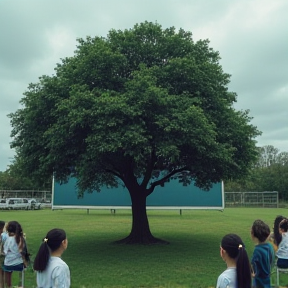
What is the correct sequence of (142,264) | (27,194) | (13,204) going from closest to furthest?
(142,264) < (13,204) < (27,194)

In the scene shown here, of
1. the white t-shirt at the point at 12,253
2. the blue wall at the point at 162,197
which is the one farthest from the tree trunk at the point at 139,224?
the blue wall at the point at 162,197

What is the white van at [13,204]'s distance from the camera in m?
52.9

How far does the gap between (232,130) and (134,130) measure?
15.7ft

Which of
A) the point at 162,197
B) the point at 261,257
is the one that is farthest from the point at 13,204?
the point at 261,257

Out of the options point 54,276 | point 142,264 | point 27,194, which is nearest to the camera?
point 54,276

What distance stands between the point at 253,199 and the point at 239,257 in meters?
68.0

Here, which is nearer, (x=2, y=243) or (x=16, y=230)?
(x=16, y=230)

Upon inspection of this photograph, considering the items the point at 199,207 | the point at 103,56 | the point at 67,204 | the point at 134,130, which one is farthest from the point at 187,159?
the point at 67,204

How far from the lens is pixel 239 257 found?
13.4ft

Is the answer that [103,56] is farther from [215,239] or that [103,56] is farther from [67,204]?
[67,204]

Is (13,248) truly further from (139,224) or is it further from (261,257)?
(139,224)

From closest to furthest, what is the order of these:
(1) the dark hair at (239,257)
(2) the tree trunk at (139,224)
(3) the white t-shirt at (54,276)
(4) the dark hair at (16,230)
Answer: (1) the dark hair at (239,257) < (3) the white t-shirt at (54,276) < (4) the dark hair at (16,230) < (2) the tree trunk at (139,224)

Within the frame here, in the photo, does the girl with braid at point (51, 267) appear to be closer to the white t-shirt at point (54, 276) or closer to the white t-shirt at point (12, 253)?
the white t-shirt at point (54, 276)

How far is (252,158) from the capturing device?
685 inches
